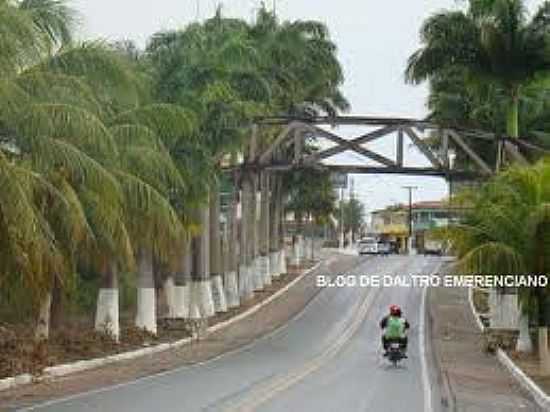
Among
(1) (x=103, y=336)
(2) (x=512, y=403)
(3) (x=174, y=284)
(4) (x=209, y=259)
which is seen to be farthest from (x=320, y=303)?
(2) (x=512, y=403)

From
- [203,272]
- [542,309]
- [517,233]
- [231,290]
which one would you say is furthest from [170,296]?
[517,233]

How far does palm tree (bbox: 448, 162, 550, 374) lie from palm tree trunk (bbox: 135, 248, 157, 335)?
1128 cm

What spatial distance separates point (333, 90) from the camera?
71375 mm

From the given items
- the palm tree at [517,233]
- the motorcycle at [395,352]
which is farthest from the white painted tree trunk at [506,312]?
the motorcycle at [395,352]

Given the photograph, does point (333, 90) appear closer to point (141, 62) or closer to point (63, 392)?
point (141, 62)

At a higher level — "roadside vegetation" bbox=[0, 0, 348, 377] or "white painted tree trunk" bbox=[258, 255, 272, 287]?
"roadside vegetation" bbox=[0, 0, 348, 377]

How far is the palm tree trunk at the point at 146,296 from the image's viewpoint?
4009cm

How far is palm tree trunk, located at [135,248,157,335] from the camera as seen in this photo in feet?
132

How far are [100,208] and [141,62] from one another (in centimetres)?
1431

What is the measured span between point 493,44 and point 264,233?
2485 centimetres

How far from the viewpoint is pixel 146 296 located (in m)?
40.2

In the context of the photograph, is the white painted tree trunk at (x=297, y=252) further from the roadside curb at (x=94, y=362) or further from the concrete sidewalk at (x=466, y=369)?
the roadside curb at (x=94, y=362)

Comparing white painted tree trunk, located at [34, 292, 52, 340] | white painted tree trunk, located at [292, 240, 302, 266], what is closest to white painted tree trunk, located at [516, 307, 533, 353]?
white painted tree trunk, located at [34, 292, 52, 340]

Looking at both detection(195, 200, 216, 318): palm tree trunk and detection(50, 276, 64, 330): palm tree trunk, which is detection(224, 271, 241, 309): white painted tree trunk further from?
detection(50, 276, 64, 330): palm tree trunk
